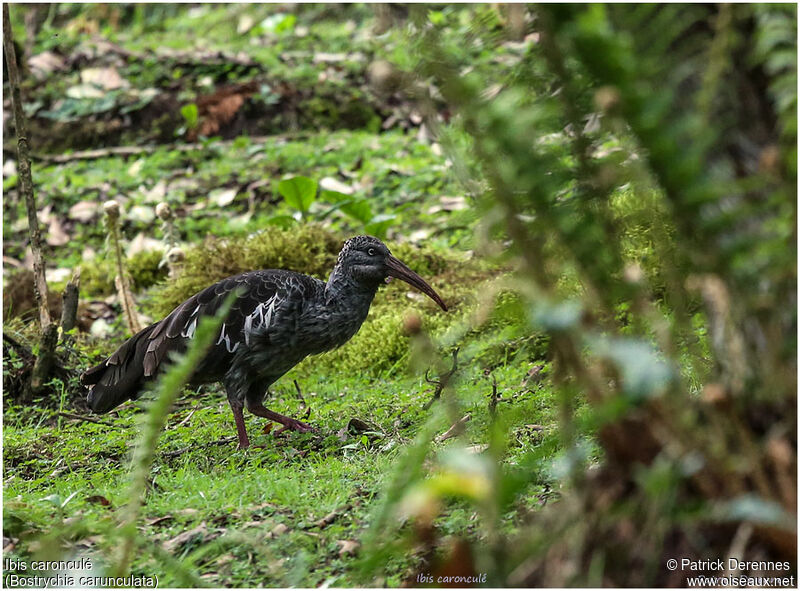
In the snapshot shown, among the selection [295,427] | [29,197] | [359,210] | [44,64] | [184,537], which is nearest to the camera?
[184,537]

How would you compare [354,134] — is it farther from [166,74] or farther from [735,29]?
[735,29]

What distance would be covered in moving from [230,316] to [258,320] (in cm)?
16

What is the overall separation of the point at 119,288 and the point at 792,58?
18.4 feet

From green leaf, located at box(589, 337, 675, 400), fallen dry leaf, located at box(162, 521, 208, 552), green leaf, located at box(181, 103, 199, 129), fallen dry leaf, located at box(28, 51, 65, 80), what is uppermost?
green leaf, located at box(589, 337, 675, 400)

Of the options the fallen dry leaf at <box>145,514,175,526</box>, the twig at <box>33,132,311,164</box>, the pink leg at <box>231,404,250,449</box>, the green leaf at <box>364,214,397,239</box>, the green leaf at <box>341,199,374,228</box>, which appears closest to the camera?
the fallen dry leaf at <box>145,514,175,526</box>

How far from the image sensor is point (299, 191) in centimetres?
757

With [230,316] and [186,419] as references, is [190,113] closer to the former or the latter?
[186,419]

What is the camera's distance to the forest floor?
2.95 meters

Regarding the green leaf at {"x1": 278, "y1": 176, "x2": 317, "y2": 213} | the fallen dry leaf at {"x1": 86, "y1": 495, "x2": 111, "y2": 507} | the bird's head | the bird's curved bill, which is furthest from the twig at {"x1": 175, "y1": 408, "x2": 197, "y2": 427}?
the green leaf at {"x1": 278, "y1": 176, "x2": 317, "y2": 213}

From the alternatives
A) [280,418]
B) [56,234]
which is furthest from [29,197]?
[56,234]

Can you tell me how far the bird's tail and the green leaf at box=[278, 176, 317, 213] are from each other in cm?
250

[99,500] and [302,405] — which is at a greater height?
[99,500]

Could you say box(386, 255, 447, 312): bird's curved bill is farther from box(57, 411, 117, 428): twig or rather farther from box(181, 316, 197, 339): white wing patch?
box(57, 411, 117, 428): twig

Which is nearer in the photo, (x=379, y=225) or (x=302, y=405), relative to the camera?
(x=302, y=405)
